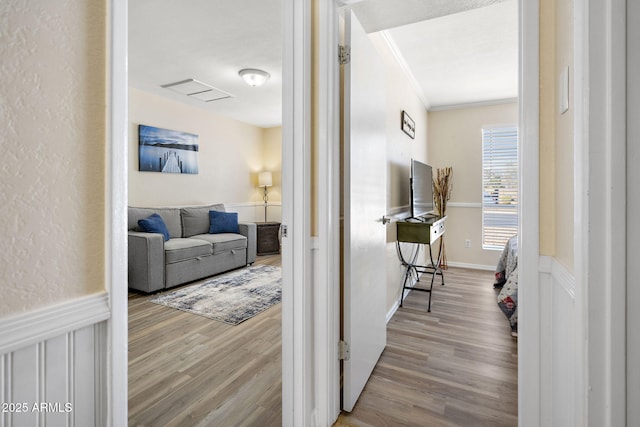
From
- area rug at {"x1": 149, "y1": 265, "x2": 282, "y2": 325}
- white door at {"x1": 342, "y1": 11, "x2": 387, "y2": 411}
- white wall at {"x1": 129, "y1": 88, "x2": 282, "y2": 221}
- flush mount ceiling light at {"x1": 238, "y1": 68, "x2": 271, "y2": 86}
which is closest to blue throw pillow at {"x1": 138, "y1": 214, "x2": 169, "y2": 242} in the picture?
white wall at {"x1": 129, "y1": 88, "x2": 282, "y2": 221}

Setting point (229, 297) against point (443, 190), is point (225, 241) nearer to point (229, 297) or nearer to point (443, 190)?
point (229, 297)

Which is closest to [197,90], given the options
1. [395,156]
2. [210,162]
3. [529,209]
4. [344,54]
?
[210,162]

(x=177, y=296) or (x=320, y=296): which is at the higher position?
(x=320, y=296)

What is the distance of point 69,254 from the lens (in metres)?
0.64

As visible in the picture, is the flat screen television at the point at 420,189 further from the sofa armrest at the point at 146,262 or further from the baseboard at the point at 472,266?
the sofa armrest at the point at 146,262

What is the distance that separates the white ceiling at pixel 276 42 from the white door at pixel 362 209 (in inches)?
13.5

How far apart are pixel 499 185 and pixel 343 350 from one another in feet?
13.4

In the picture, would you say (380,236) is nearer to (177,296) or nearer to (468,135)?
(177,296)

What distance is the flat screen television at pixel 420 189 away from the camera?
3.09 meters

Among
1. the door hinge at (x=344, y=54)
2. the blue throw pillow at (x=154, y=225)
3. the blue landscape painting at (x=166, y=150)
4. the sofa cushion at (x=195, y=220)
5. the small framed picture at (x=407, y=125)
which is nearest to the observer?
the door hinge at (x=344, y=54)

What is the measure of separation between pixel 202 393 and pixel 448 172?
438 cm

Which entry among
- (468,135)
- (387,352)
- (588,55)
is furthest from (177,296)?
(468,135)

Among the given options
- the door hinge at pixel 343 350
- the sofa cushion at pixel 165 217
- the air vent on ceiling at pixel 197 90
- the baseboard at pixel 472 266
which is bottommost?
the baseboard at pixel 472 266

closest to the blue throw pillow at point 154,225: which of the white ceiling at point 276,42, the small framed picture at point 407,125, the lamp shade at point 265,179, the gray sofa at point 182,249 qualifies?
the gray sofa at point 182,249
